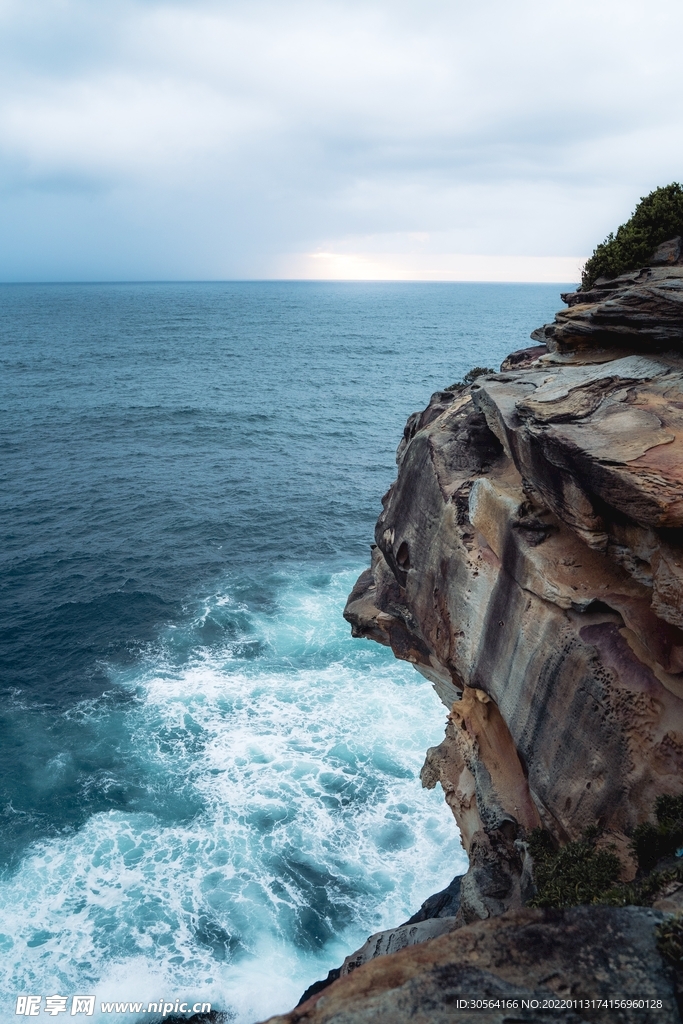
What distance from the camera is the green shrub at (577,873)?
17.5 meters

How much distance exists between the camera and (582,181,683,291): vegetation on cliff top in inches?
1087

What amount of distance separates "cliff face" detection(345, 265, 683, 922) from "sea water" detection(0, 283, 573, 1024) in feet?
31.9

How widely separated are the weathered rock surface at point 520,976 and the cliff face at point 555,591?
5.55 meters

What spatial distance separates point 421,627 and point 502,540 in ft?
26.9

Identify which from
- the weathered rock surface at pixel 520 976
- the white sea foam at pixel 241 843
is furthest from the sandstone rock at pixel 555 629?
the white sea foam at pixel 241 843

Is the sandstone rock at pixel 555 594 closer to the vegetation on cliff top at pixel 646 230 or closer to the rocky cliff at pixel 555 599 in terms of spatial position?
the rocky cliff at pixel 555 599

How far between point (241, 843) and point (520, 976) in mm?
25322

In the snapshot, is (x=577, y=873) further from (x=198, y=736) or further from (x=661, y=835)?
(x=198, y=736)

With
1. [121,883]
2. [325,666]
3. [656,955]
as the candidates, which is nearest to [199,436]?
[325,666]

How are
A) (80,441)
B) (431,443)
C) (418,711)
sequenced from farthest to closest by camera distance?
(80,441) < (418,711) < (431,443)

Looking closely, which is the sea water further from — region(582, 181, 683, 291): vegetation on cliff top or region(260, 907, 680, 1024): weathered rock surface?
region(582, 181, 683, 291): vegetation on cliff top

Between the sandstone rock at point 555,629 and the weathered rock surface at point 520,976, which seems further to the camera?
the sandstone rock at point 555,629

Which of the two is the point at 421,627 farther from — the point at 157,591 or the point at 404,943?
the point at 157,591

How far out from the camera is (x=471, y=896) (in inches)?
901
